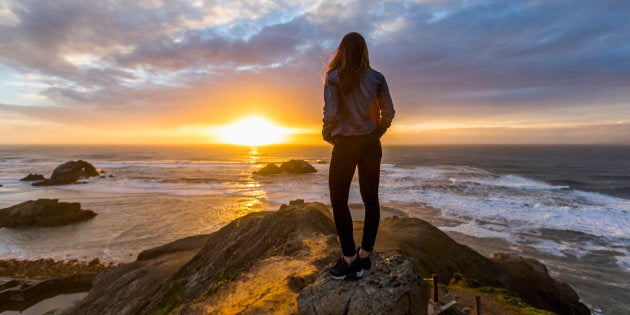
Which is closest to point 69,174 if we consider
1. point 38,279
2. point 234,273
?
point 38,279

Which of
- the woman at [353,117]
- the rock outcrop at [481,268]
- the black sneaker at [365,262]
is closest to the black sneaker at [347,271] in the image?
the black sneaker at [365,262]

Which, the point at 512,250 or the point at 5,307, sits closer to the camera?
the point at 5,307

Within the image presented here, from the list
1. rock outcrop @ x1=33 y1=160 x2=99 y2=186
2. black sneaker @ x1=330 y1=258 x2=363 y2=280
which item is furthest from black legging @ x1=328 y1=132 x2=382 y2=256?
rock outcrop @ x1=33 y1=160 x2=99 y2=186

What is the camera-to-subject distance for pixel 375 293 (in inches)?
139

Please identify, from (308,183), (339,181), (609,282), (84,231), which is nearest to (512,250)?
(609,282)

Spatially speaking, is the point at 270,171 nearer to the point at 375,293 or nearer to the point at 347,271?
the point at 347,271

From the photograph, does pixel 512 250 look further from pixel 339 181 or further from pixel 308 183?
pixel 308 183

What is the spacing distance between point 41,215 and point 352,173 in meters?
26.0

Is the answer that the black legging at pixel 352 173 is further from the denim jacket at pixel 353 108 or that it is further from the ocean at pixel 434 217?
the ocean at pixel 434 217

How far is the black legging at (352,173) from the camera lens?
3.19 meters

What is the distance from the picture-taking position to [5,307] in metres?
10.9

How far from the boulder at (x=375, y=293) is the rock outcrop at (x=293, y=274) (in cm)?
1

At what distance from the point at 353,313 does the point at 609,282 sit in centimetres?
1485

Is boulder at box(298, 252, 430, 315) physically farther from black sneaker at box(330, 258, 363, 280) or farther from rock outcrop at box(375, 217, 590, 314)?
rock outcrop at box(375, 217, 590, 314)
